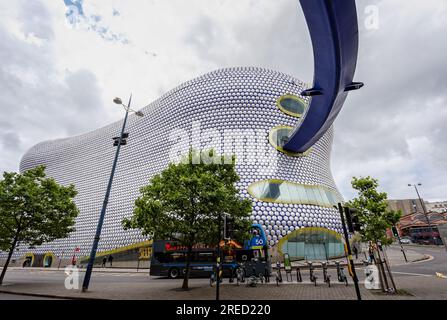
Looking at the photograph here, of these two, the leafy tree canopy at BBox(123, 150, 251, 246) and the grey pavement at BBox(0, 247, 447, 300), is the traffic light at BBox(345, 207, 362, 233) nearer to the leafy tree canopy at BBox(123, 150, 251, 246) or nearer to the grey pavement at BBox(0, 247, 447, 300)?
the grey pavement at BBox(0, 247, 447, 300)

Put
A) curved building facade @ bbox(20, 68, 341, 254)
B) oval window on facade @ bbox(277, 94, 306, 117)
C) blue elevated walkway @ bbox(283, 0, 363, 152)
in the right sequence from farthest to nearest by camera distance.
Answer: oval window on facade @ bbox(277, 94, 306, 117), curved building facade @ bbox(20, 68, 341, 254), blue elevated walkway @ bbox(283, 0, 363, 152)

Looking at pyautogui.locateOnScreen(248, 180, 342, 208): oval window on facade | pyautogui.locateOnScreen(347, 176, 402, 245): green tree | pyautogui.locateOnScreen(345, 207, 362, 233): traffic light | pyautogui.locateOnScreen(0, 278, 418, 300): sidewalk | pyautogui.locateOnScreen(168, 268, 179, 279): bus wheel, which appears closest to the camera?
pyautogui.locateOnScreen(345, 207, 362, 233): traffic light

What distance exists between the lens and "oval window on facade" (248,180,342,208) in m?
31.8

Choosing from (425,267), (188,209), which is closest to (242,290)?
(188,209)

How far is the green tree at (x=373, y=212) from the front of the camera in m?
11.1

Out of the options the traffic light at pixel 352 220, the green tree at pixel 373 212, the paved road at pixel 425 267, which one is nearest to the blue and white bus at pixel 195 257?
the green tree at pixel 373 212

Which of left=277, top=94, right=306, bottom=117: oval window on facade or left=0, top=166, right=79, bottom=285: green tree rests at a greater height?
left=277, top=94, right=306, bottom=117: oval window on facade

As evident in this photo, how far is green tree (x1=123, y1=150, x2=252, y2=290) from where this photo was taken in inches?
470

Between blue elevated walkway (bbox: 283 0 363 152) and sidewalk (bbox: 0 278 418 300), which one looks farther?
blue elevated walkway (bbox: 283 0 363 152)

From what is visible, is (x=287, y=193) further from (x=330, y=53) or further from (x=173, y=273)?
(x=330, y=53)

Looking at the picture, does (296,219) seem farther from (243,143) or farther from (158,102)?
(158,102)

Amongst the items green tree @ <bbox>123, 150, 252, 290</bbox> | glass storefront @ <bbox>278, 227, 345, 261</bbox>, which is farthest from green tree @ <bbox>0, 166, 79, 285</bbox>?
glass storefront @ <bbox>278, 227, 345, 261</bbox>

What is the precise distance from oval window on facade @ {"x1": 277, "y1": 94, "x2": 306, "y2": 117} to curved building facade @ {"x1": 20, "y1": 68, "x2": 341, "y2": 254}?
17cm

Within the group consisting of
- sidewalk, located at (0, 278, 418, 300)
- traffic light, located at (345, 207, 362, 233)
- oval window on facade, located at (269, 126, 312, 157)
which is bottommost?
sidewalk, located at (0, 278, 418, 300)
